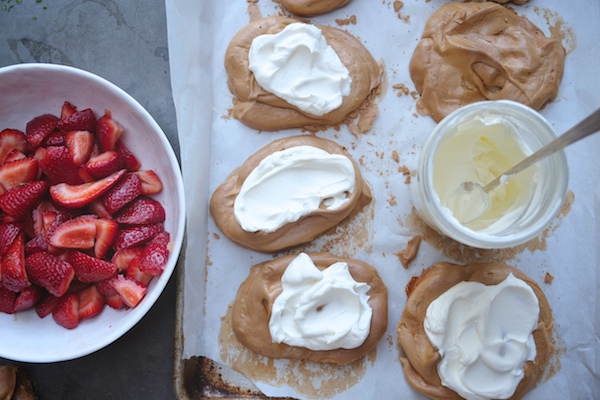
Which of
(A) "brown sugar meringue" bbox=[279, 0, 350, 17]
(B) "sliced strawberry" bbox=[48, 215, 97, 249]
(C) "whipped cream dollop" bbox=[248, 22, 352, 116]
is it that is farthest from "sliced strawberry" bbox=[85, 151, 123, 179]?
(A) "brown sugar meringue" bbox=[279, 0, 350, 17]

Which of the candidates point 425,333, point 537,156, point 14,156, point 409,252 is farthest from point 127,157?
point 537,156

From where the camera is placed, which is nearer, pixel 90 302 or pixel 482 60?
pixel 90 302

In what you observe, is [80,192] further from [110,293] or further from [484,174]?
[484,174]

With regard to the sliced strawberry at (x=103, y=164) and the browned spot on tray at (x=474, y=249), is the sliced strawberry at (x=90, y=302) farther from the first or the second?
the browned spot on tray at (x=474, y=249)

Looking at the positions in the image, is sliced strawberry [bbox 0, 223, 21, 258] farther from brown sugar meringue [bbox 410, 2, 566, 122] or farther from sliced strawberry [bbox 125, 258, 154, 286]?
brown sugar meringue [bbox 410, 2, 566, 122]

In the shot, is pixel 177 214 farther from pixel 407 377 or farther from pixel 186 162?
pixel 407 377
